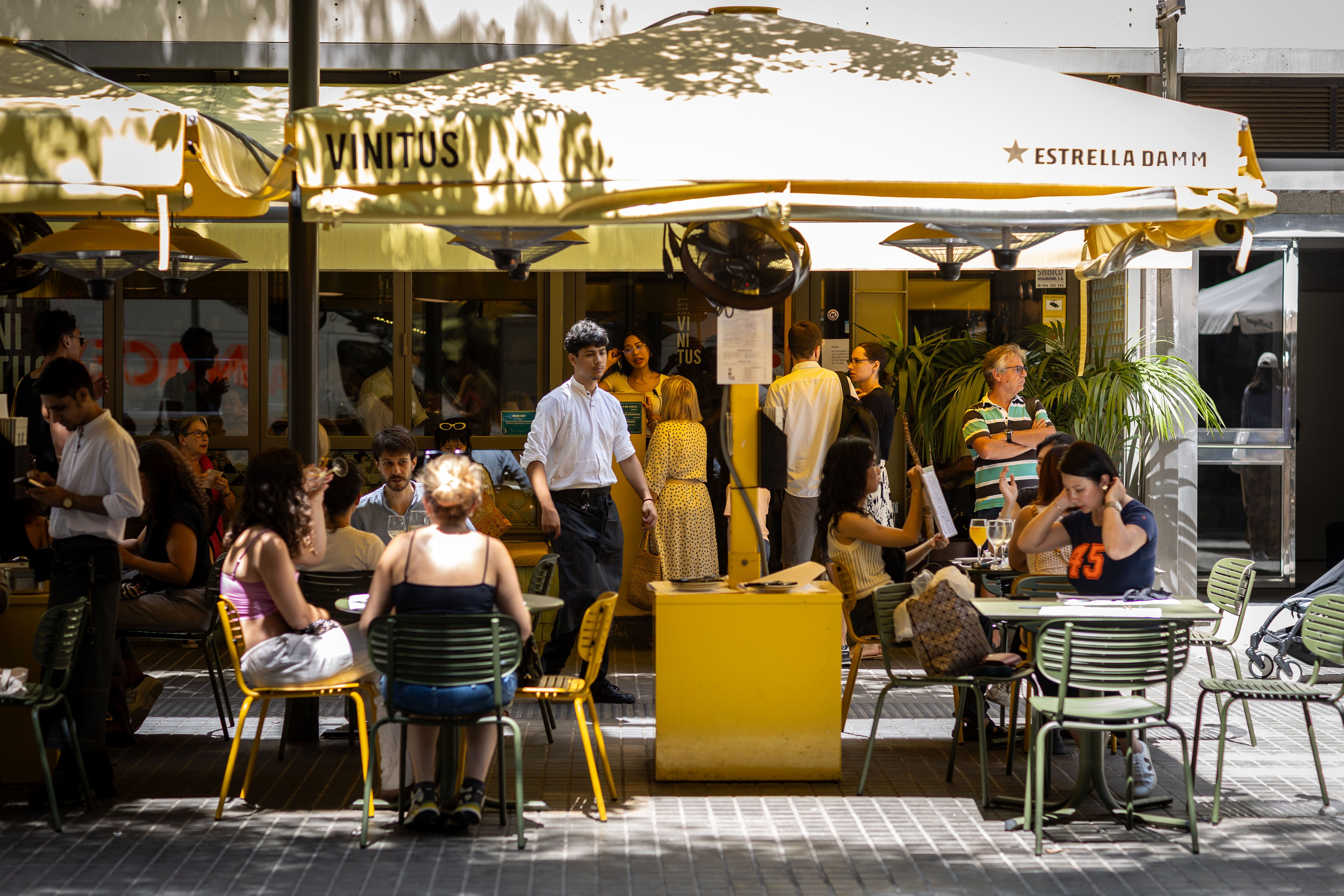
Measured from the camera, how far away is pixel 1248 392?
10820 mm

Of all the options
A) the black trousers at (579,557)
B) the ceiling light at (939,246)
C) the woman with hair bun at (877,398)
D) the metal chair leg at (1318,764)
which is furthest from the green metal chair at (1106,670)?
the woman with hair bun at (877,398)

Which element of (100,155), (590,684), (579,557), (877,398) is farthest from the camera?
(877,398)

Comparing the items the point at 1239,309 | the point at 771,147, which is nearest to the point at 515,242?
the point at 771,147

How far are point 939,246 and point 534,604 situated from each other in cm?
279

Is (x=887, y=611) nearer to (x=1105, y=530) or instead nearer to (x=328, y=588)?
(x=1105, y=530)

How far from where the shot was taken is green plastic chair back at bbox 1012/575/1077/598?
253 inches

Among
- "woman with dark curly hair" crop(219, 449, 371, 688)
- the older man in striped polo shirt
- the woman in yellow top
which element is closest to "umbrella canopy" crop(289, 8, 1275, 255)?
"woman with dark curly hair" crop(219, 449, 371, 688)

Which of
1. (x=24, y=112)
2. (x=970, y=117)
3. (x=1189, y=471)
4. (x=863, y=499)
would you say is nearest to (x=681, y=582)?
(x=863, y=499)

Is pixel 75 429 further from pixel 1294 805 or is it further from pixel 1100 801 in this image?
pixel 1294 805

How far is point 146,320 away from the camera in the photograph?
11625mm

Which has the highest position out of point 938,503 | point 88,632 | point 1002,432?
point 1002,432

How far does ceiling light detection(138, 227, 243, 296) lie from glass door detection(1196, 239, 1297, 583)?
288 inches

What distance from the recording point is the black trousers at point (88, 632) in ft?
18.9

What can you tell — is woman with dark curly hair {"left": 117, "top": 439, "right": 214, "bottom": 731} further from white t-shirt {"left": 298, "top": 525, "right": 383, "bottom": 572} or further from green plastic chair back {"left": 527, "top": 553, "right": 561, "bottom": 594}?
green plastic chair back {"left": 527, "top": 553, "right": 561, "bottom": 594}
